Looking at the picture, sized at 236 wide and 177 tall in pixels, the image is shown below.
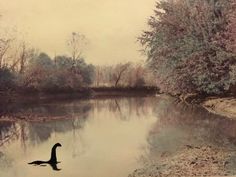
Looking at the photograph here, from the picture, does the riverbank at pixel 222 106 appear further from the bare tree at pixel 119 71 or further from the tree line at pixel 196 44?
the bare tree at pixel 119 71

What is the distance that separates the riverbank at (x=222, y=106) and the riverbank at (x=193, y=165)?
1507cm

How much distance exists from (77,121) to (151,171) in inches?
797

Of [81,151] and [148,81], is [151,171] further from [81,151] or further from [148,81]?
[148,81]

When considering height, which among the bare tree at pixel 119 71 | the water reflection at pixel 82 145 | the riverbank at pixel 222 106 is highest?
the bare tree at pixel 119 71

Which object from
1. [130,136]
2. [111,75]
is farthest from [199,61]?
[111,75]

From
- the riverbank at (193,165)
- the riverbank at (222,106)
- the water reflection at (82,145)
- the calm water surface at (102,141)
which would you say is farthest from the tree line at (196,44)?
the riverbank at (193,165)

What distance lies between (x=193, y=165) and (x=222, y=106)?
23492 mm

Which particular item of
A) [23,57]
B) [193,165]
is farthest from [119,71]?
[193,165]

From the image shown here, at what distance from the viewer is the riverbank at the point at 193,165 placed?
16844 mm

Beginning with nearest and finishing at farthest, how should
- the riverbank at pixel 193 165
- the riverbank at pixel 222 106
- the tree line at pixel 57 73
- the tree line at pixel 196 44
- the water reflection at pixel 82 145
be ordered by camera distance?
the riverbank at pixel 193 165, the water reflection at pixel 82 145, the riverbank at pixel 222 106, the tree line at pixel 196 44, the tree line at pixel 57 73

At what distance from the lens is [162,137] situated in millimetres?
26781

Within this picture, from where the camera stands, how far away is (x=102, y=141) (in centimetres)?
2636

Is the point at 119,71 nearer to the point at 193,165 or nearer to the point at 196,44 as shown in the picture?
the point at 196,44

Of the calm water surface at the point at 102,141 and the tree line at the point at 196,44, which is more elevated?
the tree line at the point at 196,44
